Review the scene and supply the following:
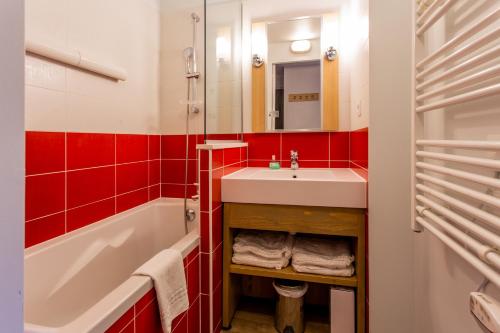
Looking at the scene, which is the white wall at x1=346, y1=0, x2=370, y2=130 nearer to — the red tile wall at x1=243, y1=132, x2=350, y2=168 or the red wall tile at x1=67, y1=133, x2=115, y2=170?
the red tile wall at x1=243, y1=132, x2=350, y2=168

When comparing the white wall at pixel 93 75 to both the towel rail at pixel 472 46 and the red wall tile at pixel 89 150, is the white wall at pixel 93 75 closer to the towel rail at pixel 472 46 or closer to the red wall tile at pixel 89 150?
the red wall tile at pixel 89 150

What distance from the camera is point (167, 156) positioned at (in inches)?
81.5

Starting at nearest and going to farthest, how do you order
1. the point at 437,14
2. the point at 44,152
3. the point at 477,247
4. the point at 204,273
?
the point at 477,247, the point at 437,14, the point at 44,152, the point at 204,273

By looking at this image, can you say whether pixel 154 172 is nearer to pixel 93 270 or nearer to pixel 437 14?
pixel 93 270

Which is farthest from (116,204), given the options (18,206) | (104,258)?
(18,206)

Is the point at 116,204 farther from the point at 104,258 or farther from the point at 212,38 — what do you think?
Answer: the point at 212,38

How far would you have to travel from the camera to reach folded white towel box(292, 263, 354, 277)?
142cm

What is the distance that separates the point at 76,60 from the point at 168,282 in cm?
114

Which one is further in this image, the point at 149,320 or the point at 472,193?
the point at 149,320

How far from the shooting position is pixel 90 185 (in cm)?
147

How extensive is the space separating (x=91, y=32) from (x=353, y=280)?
1925 mm

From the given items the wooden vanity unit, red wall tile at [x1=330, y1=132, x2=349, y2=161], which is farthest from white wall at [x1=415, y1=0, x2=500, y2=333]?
red wall tile at [x1=330, y1=132, x2=349, y2=161]

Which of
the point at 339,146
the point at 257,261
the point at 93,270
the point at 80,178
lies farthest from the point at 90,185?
the point at 339,146

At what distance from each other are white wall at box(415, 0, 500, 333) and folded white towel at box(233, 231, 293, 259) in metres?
0.66
